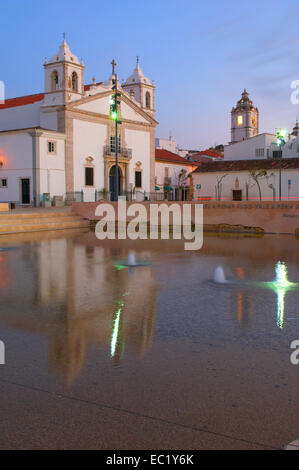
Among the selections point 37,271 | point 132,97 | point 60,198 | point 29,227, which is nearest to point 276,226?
point 29,227

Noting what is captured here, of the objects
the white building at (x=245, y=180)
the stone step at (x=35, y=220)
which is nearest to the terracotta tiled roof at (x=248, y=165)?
the white building at (x=245, y=180)

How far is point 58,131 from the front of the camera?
132 feet

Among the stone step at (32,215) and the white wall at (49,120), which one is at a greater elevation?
the white wall at (49,120)

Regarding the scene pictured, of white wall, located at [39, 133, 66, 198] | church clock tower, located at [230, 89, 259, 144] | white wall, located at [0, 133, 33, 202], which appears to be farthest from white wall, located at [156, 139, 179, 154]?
white wall, located at [0, 133, 33, 202]

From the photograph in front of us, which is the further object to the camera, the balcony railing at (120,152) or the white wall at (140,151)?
the white wall at (140,151)

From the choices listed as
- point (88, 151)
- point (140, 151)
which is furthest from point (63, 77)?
point (140, 151)

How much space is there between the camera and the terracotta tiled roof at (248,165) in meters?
44.3

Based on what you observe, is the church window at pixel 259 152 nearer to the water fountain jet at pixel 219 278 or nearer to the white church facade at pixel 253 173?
the white church facade at pixel 253 173

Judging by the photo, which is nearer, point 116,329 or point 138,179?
point 116,329

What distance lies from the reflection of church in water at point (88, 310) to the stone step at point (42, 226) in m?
10.2

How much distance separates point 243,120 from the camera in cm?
9881

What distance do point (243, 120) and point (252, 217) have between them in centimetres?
8125

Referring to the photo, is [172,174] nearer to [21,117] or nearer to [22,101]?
[22,101]
